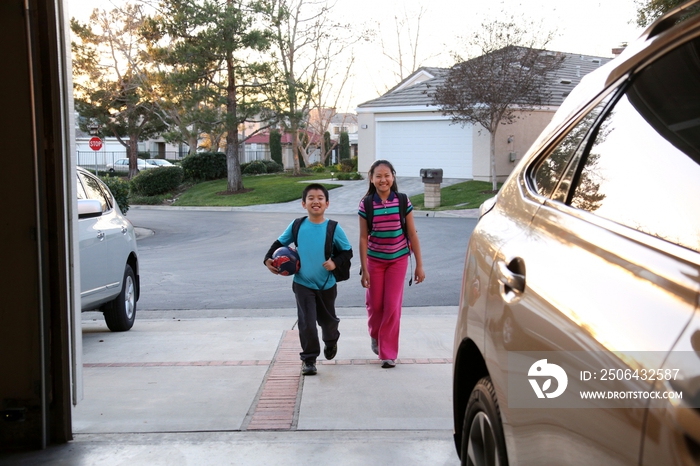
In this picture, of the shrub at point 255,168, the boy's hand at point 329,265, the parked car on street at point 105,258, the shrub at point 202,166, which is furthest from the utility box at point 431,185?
the shrub at point 255,168

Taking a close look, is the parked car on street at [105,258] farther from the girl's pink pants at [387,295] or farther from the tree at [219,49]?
the tree at [219,49]

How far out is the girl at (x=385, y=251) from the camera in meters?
5.91

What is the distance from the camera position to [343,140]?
59.6m

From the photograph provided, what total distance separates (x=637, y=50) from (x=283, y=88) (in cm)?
2816

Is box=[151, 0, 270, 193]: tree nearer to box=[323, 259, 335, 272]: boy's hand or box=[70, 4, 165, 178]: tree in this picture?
box=[70, 4, 165, 178]: tree

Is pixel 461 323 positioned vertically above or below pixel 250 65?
below

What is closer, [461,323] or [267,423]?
[461,323]

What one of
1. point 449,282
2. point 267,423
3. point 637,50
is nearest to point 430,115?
point 449,282

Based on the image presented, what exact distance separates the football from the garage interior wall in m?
1.68

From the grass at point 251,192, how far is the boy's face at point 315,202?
21.8 m

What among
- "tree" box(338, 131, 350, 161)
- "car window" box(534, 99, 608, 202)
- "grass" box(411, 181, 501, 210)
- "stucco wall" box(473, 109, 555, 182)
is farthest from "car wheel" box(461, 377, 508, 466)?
"tree" box(338, 131, 350, 161)

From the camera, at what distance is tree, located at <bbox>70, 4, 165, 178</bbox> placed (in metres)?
38.2

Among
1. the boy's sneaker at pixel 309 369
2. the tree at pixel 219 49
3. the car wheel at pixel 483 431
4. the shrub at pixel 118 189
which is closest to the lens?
the car wheel at pixel 483 431

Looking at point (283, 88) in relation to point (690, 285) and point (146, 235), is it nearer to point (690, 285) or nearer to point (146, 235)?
point (146, 235)
